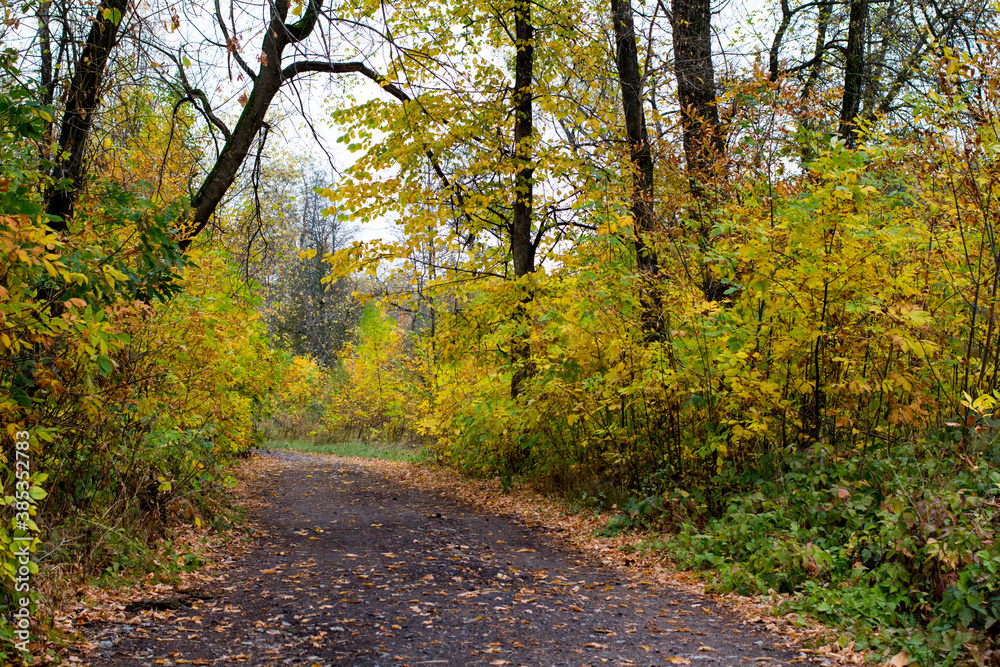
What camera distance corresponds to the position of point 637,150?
7414mm

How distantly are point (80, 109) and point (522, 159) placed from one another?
6.22 meters

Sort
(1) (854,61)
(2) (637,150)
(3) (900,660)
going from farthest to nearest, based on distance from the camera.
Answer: (1) (854,61)
(2) (637,150)
(3) (900,660)

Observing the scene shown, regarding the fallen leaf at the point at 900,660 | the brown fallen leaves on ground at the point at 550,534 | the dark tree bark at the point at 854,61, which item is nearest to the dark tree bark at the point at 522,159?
the brown fallen leaves on ground at the point at 550,534

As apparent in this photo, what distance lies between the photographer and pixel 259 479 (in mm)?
12195

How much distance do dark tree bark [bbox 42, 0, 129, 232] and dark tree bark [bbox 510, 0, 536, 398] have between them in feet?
19.1

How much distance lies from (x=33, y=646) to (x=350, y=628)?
168 centimetres

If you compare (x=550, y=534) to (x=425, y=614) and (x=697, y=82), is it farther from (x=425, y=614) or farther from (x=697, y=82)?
(x=697, y=82)

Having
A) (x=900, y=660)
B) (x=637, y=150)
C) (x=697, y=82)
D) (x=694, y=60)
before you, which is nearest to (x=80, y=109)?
(x=637, y=150)

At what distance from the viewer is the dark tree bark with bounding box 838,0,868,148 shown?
1059 centimetres

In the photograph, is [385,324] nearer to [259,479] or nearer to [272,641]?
[259,479]

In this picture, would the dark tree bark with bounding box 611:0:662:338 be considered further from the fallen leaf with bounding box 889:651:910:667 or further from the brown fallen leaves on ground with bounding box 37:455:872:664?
the fallen leaf with bounding box 889:651:910:667

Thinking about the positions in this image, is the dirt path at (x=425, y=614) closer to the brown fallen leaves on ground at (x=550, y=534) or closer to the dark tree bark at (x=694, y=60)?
the brown fallen leaves on ground at (x=550, y=534)

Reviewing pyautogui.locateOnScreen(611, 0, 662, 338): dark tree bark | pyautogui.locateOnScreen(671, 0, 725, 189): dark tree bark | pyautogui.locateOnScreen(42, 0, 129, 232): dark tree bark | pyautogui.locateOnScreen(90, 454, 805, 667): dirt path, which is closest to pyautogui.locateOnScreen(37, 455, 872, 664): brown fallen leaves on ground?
pyautogui.locateOnScreen(90, 454, 805, 667): dirt path

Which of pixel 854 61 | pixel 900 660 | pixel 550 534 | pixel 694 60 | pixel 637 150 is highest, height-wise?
pixel 854 61
